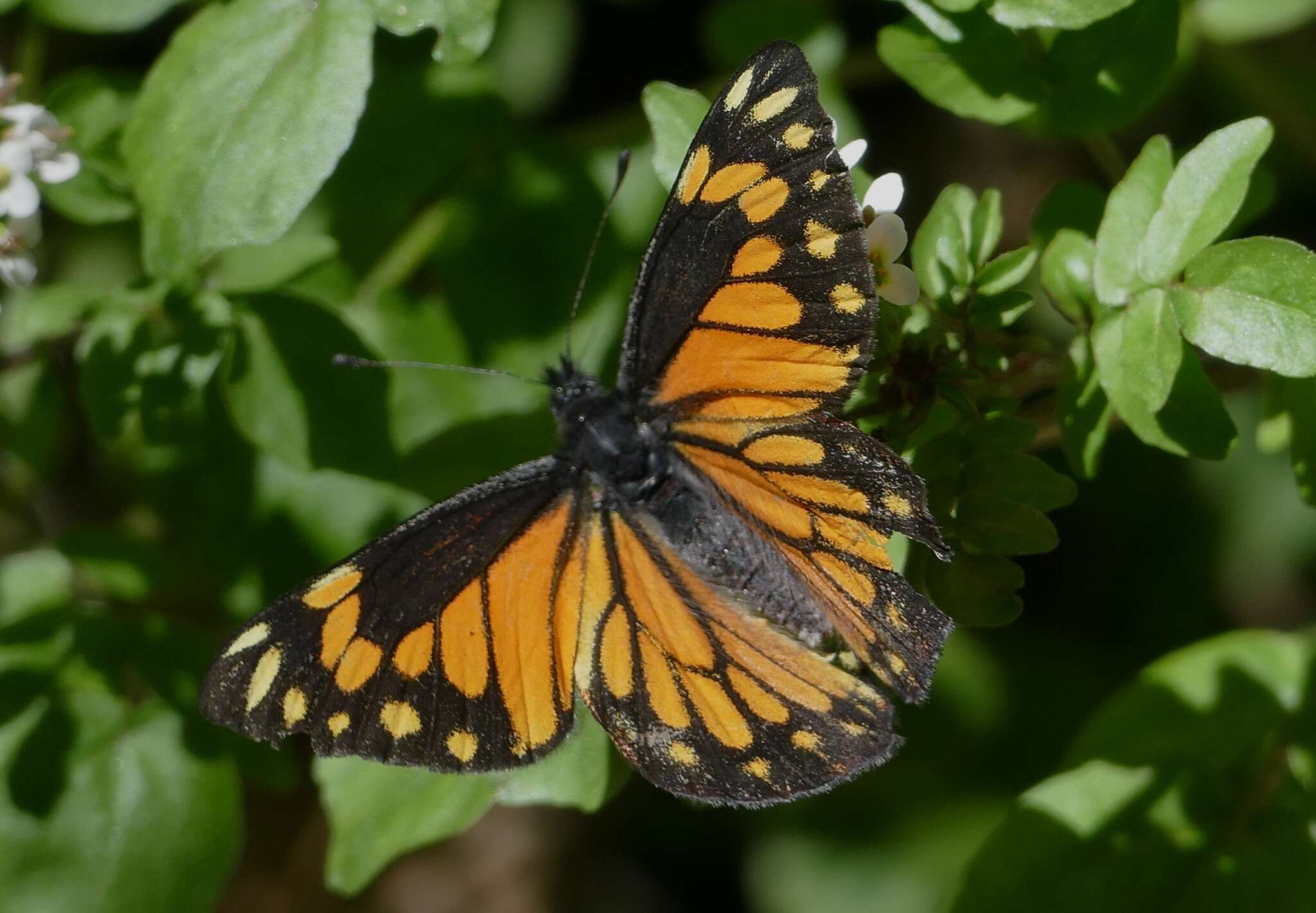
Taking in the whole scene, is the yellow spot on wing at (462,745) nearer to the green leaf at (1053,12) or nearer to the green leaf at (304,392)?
the green leaf at (304,392)

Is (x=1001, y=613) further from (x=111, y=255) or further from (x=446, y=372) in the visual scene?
(x=111, y=255)

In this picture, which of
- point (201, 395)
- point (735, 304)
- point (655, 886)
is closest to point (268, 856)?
point (655, 886)

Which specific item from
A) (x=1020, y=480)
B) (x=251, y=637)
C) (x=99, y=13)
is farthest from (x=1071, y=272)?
(x=99, y=13)

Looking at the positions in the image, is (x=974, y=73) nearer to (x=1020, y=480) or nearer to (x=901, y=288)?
(x=901, y=288)

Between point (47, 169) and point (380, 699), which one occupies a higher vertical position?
point (47, 169)

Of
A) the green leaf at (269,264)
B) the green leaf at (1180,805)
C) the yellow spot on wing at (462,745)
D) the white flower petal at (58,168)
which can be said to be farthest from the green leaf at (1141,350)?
the white flower petal at (58,168)

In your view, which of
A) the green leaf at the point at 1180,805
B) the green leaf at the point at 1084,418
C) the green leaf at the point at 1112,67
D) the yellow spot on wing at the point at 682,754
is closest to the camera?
the yellow spot on wing at the point at 682,754
